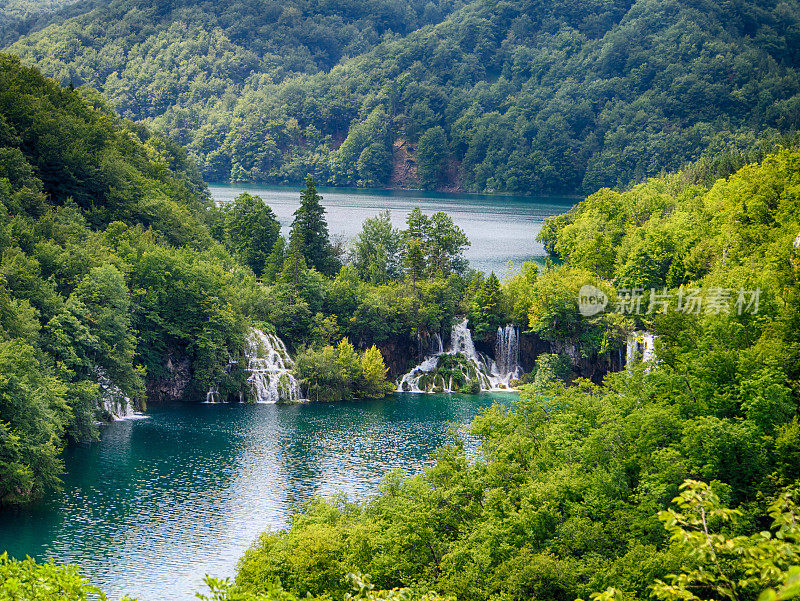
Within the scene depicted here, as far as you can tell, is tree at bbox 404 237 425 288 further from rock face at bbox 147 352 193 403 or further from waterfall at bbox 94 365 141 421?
waterfall at bbox 94 365 141 421

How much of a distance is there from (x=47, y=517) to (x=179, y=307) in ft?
88.7

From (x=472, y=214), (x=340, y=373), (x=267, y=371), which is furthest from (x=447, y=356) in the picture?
(x=472, y=214)

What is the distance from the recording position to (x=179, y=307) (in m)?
65.0

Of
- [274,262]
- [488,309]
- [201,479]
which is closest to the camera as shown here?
[201,479]

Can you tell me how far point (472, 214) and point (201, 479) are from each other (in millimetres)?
113821

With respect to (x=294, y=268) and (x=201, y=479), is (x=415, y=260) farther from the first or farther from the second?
(x=201, y=479)

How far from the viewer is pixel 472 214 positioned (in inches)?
6117

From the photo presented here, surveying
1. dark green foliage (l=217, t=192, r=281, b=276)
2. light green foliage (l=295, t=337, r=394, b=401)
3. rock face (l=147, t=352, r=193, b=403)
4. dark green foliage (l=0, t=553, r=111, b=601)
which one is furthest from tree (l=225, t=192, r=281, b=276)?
dark green foliage (l=0, t=553, r=111, b=601)

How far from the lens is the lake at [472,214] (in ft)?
364

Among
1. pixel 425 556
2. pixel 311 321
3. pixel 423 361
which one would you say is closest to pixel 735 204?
pixel 423 361

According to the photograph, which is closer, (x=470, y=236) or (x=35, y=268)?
(x=35, y=268)

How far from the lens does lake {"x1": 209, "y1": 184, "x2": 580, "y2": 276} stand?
111062 millimetres

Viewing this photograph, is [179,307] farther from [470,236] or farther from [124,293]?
[470,236]

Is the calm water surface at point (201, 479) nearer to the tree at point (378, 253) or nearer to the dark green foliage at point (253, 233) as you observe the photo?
the tree at point (378, 253)
